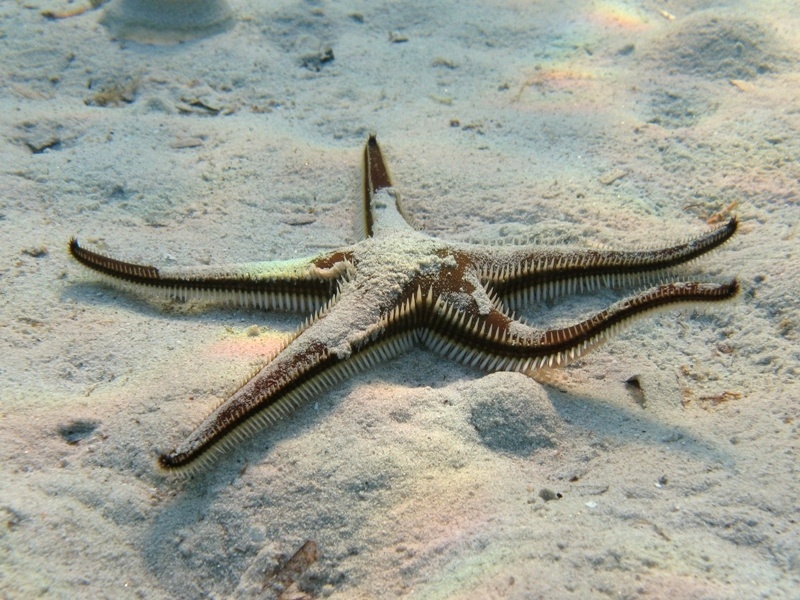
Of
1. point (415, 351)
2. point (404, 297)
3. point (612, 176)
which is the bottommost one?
point (415, 351)

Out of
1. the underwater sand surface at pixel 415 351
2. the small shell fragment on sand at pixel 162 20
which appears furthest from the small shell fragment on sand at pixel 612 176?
the small shell fragment on sand at pixel 162 20

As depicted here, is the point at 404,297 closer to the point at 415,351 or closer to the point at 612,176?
the point at 415,351

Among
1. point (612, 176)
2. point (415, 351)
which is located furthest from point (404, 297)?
point (612, 176)

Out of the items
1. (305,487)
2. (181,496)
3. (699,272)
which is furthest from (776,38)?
(181,496)

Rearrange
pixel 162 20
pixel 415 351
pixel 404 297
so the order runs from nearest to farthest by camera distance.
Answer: pixel 404 297
pixel 415 351
pixel 162 20

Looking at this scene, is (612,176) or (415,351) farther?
(612,176)

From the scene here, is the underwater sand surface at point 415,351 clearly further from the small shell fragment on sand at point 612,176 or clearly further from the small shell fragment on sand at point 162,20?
the small shell fragment on sand at point 162,20

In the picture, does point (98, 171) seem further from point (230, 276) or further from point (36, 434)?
point (36, 434)
